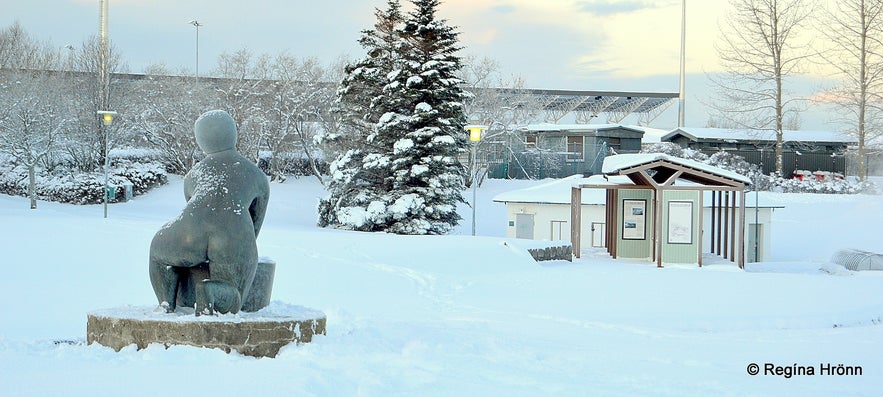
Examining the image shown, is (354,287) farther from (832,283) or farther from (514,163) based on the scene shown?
(514,163)

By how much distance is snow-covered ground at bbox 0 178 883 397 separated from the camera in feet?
22.8

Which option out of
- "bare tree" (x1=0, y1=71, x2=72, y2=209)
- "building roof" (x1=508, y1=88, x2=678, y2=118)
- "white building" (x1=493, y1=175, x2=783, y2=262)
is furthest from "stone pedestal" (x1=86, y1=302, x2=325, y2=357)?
"building roof" (x1=508, y1=88, x2=678, y2=118)

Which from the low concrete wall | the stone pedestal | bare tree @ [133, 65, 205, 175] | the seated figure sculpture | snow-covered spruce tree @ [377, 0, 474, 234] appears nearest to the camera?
the stone pedestal

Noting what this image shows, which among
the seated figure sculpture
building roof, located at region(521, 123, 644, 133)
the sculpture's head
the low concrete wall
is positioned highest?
building roof, located at region(521, 123, 644, 133)

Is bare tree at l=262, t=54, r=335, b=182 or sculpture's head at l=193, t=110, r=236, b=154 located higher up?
bare tree at l=262, t=54, r=335, b=182

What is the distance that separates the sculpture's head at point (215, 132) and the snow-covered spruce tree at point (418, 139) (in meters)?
22.1

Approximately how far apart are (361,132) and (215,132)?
91.0 feet

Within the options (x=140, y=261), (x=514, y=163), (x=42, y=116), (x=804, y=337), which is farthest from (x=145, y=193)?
(x=804, y=337)

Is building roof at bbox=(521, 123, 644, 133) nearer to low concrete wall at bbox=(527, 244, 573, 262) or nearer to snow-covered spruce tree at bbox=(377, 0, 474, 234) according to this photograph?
snow-covered spruce tree at bbox=(377, 0, 474, 234)

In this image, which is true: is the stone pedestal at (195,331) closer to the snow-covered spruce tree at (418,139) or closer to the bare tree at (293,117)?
the snow-covered spruce tree at (418,139)

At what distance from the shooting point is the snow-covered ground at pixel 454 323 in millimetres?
6945

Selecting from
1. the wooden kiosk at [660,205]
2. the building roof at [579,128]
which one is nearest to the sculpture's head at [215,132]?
the wooden kiosk at [660,205]

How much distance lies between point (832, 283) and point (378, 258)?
1051 cm

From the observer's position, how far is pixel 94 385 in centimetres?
620
